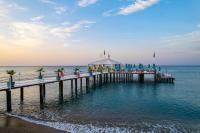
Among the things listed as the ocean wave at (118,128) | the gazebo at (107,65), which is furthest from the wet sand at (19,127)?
the gazebo at (107,65)

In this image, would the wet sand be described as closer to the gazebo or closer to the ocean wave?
the ocean wave

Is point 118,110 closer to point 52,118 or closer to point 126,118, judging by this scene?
point 126,118

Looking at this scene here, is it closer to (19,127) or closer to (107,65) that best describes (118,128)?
(19,127)

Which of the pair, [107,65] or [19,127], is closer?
[19,127]

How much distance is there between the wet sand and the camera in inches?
617

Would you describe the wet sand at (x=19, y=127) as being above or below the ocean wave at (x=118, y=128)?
above

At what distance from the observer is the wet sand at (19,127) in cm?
1567

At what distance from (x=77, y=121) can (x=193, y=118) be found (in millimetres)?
10194

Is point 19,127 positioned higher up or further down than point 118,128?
higher up

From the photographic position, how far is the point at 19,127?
16.5 m

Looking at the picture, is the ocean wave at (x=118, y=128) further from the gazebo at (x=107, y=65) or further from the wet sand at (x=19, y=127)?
the gazebo at (x=107, y=65)

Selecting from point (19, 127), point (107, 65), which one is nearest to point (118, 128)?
point (19, 127)

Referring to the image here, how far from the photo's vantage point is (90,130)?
1648 cm

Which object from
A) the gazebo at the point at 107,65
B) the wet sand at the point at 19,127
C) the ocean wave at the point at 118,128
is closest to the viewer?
the wet sand at the point at 19,127
